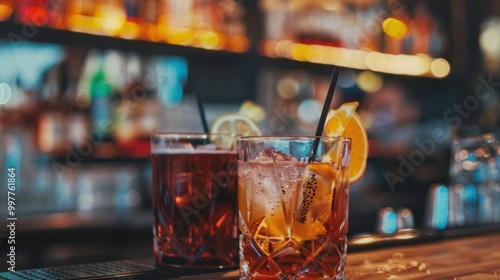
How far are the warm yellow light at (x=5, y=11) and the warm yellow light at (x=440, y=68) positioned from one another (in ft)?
9.28

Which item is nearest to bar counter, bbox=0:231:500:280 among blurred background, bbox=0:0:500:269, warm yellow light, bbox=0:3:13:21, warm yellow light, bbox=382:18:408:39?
blurred background, bbox=0:0:500:269

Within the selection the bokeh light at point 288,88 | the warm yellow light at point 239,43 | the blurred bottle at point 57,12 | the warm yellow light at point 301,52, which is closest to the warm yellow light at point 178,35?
the warm yellow light at point 239,43

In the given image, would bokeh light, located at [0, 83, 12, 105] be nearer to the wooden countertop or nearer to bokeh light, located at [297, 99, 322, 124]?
bokeh light, located at [297, 99, 322, 124]

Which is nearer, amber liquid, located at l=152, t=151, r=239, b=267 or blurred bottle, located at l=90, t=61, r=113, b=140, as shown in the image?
amber liquid, located at l=152, t=151, r=239, b=267

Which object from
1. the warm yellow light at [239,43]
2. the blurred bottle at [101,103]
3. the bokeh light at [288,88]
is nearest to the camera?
the blurred bottle at [101,103]

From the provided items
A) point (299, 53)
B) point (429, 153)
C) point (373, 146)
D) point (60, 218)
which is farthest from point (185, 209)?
point (429, 153)

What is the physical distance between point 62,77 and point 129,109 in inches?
13.9

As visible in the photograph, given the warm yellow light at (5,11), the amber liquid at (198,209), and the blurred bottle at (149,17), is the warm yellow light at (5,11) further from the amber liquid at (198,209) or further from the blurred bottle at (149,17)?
the amber liquid at (198,209)

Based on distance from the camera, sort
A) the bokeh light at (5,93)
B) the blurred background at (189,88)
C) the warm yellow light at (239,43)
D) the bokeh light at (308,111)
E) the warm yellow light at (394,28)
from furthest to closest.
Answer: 1. the warm yellow light at (394,28)
2. the bokeh light at (308,111)
3. the warm yellow light at (239,43)
4. the bokeh light at (5,93)
5. the blurred background at (189,88)

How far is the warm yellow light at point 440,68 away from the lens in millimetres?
4738

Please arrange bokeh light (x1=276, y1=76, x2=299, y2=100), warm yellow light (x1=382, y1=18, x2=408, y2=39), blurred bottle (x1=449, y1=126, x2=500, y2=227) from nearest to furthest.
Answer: blurred bottle (x1=449, y1=126, x2=500, y2=227)
bokeh light (x1=276, y1=76, x2=299, y2=100)
warm yellow light (x1=382, y1=18, x2=408, y2=39)

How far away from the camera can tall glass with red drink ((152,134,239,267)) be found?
116cm

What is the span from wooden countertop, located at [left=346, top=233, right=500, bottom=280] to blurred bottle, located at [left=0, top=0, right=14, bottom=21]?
198 centimetres

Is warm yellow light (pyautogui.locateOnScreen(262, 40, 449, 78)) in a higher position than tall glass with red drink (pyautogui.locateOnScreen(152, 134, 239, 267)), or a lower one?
higher
